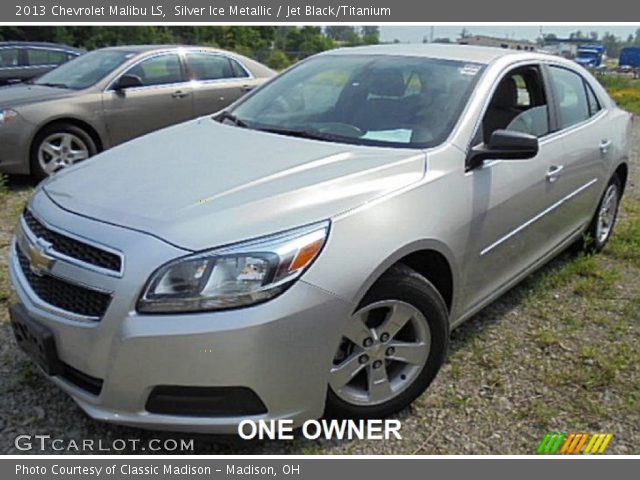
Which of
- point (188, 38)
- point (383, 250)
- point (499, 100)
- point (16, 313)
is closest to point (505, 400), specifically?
point (383, 250)

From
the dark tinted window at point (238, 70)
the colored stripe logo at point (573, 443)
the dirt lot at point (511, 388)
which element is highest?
the dark tinted window at point (238, 70)

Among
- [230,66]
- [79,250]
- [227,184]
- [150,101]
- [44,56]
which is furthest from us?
[44,56]

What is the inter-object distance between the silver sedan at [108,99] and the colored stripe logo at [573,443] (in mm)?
5031

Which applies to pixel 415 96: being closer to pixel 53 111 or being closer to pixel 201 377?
pixel 201 377

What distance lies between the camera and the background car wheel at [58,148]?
5.51 m

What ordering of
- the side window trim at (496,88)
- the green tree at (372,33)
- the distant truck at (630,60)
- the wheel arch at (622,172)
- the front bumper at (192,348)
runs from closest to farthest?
the front bumper at (192,348) < the side window trim at (496,88) < the wheel arch at (622,172) < the green tree at (372,33) < the distant truck at (630,60)

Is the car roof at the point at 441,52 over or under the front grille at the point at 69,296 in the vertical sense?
over

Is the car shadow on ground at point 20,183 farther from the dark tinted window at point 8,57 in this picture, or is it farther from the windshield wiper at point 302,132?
the dark tinted window at point 8,57

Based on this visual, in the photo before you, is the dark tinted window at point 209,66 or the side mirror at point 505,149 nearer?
the side mirror at point 505,149

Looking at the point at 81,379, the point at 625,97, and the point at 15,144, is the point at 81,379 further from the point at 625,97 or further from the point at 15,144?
the point at 625,97

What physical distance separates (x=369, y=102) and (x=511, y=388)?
5.24 ft

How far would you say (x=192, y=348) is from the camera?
1.88 meters

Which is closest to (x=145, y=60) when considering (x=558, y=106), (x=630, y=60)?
(x=558, y=106)

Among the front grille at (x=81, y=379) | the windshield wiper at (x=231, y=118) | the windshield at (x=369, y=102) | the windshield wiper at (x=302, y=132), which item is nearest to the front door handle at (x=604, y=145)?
the windshield at (x=369, y=102)
